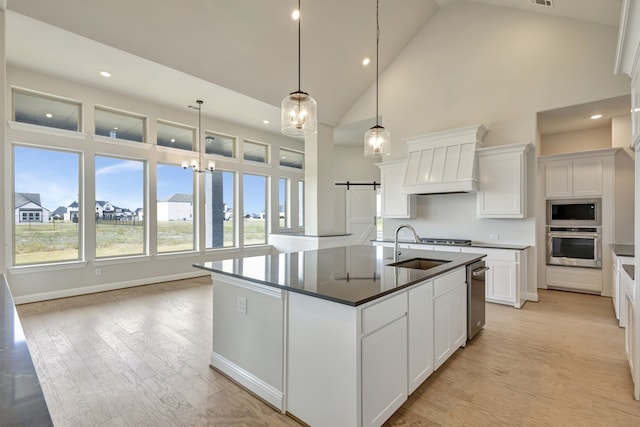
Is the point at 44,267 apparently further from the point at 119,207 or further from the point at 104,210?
the point at 119,207

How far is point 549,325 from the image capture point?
12.5 feet

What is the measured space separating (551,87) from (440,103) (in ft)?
5.43

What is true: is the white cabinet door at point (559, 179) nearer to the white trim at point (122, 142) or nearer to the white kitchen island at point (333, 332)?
the white kitchen island at point (333, 332)

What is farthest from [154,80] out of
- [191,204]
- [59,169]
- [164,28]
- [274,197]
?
[274,197]

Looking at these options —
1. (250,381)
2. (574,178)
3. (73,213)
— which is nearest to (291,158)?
(73,213)

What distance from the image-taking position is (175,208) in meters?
6.61

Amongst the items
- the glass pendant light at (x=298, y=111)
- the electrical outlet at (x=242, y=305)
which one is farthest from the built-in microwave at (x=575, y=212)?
the electrical outlet at (x=242, y=305)

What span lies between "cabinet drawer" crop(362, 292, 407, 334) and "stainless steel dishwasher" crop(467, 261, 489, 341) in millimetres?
1400

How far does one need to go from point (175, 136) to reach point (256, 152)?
211cm

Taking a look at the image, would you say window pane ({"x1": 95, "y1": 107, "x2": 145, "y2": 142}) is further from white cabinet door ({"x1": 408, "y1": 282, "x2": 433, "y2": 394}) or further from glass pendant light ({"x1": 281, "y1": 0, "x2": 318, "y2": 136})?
white cabinet door ({"x1": 408, "y1": 282, "x2": 433, "y2": 394})

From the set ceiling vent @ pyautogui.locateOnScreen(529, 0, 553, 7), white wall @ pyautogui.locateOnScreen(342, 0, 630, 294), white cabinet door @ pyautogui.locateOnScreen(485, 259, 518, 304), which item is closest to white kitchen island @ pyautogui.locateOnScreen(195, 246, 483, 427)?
white cabinet door @ pyautogui.locateOnScreen(485, 259, 518, 304)

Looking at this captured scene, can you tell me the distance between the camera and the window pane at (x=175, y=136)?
6.39 meters

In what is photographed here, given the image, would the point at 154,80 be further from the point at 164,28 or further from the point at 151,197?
the point at 151,197

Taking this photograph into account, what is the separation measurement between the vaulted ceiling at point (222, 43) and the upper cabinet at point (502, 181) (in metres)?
2.02
